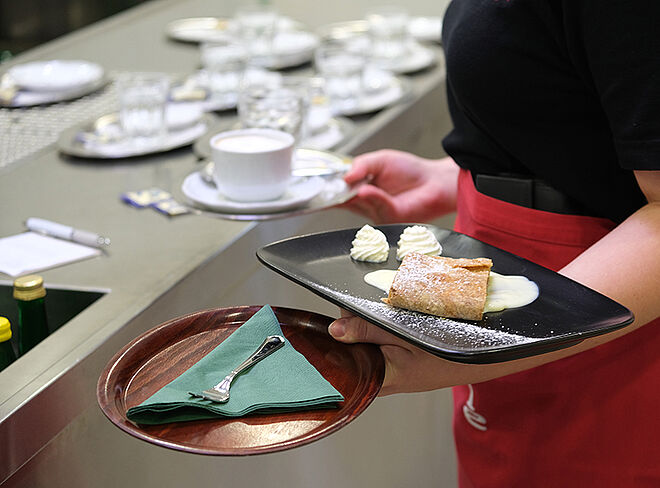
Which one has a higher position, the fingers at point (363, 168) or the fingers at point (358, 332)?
the fingers at point (358, 332)

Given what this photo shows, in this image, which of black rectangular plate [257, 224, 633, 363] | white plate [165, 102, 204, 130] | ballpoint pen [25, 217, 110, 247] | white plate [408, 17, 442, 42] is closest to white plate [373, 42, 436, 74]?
white plate [408, 17, 442, 42]

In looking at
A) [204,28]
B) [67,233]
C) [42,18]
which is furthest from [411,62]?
[42,18]

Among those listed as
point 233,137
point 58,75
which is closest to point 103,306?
point 233,137

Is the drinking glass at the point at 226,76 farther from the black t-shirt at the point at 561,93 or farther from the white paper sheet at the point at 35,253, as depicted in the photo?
the black t-shirt at the point at 561,93

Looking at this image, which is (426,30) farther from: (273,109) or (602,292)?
(602,292)

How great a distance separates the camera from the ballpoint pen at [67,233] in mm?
1139

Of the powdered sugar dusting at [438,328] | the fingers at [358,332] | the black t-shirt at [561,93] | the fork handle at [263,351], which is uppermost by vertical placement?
the black t-shirt at [561,93]

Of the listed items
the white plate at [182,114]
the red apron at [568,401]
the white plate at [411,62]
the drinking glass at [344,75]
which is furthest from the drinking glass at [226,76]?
the red apron at [568,401]

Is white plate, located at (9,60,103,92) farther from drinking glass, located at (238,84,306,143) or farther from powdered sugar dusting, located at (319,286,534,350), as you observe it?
powdered sugar dusting, located at (319,286,534,350)

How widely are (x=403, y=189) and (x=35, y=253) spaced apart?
1.86 ft

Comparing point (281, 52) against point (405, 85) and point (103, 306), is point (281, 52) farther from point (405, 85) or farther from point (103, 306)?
point (103, 306)

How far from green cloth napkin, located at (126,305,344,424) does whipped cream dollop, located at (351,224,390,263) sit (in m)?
0.12

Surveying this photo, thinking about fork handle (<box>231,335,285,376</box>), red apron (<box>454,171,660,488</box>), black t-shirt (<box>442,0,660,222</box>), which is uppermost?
black t-shirt (<box>442,0,660,222</box>)

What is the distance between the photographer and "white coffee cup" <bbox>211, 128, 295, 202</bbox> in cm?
111
